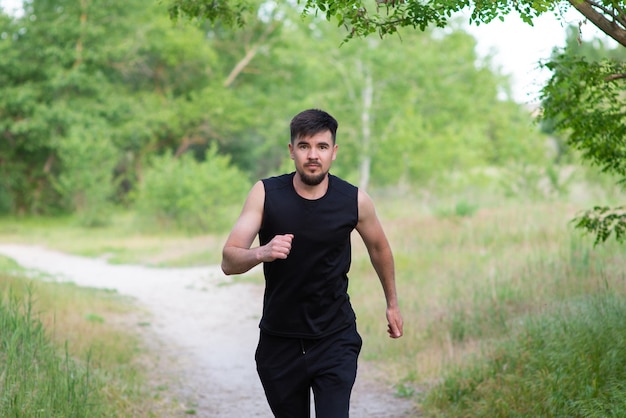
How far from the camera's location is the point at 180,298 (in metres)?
15.5

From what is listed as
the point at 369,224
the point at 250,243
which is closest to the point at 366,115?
the point at 369,224

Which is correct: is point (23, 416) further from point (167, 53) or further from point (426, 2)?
point (167, 53)

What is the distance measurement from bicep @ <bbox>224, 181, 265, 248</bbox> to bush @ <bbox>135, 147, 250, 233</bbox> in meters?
24.8

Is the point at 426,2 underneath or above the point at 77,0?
underneath

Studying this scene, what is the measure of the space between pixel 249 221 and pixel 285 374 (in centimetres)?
85

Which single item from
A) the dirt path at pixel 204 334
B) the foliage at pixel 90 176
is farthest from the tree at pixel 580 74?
the foliage at pixel 90 176

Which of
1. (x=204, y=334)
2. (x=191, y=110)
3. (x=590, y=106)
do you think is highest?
(x=191, y=110)

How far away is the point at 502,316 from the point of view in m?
9.27

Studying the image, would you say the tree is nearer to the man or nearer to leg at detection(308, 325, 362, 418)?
the man

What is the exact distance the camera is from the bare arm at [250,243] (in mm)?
3670

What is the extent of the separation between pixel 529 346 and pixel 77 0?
3576 centimetres

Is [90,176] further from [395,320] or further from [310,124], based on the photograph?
[310,124]

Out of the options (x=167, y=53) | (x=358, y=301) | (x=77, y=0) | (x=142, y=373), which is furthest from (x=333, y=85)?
(x=142, y=373)

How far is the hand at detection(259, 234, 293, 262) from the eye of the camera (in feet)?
11.9
